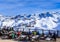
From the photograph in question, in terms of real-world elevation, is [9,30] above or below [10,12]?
below

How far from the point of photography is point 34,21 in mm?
2930

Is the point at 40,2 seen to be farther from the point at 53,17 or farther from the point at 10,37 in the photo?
the point at 10,37

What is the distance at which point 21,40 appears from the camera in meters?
2.92

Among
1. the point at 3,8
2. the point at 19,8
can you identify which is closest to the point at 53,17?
the point at 19,8

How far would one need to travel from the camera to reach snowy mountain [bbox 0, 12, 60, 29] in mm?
2896

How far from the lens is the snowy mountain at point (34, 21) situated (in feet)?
9.50

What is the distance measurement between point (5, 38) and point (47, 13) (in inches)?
27.0

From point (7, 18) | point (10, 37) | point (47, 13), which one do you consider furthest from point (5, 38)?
point (47, 13)

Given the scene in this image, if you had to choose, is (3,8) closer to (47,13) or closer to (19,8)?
(19,8)

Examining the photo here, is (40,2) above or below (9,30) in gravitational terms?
above

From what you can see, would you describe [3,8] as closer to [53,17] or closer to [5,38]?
[5,38]

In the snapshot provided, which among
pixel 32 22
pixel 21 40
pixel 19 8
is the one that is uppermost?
pixel 19 8

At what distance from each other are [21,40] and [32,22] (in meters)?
0.29

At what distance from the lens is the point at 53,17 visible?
115 inches
